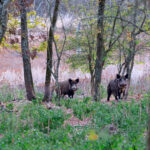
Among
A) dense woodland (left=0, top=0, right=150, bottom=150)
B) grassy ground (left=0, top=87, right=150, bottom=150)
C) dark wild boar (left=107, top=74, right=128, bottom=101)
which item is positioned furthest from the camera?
dark wild boar (left=107, top=74, right=128, bottom=101)

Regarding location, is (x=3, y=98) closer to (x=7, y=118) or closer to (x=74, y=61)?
(x=74, y=61)

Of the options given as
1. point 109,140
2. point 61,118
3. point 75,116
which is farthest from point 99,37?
point 109,140

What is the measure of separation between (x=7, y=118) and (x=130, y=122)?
3.93 m

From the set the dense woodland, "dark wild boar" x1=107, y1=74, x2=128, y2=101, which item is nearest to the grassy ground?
the dense woodland

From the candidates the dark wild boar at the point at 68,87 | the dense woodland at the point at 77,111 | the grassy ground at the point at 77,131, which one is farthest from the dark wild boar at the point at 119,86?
Result: the grassy ground at the point at 77,131

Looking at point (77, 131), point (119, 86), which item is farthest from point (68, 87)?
point (77, 131)

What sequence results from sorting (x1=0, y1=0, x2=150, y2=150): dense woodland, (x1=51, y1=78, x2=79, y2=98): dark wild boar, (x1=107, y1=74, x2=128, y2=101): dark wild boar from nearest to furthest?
(x1=0, y1=0, x2=150, y2=150): dense woodland, (x1=107, y1=74, x2=128, y2=101): dark wild boar, (x1=51, y1=78, x2=79, y2=98): dark wild boar

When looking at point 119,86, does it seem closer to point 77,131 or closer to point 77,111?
point 77,111

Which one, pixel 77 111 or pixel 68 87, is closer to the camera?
pixel 77 111

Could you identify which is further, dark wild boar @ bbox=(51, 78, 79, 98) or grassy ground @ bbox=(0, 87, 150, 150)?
dark wild boar @ bbox=(51, 78, 79, 98)

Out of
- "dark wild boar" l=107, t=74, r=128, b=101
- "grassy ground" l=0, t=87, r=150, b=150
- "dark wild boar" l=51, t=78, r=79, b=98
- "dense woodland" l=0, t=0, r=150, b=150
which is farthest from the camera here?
"dark wild boar" l=51, t=78, r=79, b=98

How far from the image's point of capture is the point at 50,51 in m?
14.2

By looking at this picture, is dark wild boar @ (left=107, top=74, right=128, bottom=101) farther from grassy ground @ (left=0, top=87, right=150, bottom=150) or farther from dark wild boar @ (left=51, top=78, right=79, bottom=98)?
grassy ground @ (left=0, top=87, right=150, bottom=150)

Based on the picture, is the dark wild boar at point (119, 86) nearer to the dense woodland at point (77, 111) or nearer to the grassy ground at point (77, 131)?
the dense woodland at point (77, 111)
